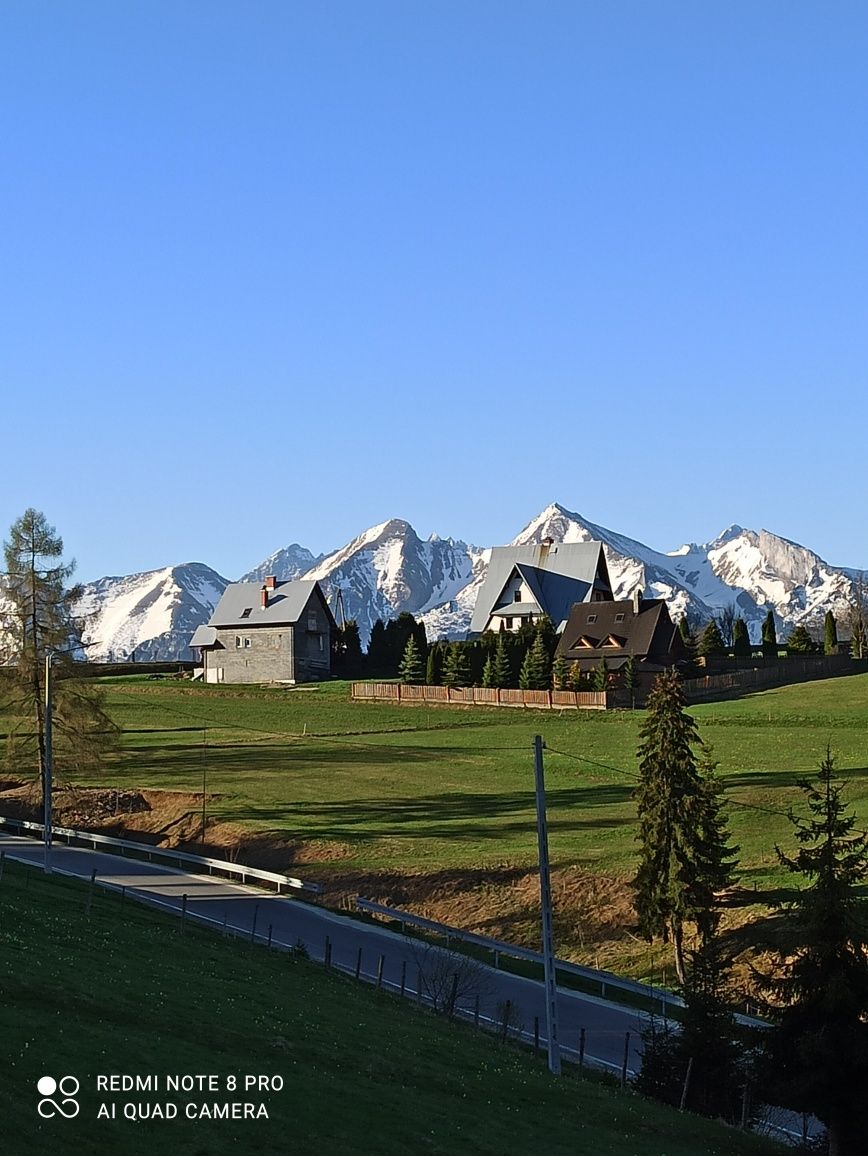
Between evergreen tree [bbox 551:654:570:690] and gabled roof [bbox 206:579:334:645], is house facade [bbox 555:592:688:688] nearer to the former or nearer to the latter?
evergreen tree [bbox 551:654:570:690]

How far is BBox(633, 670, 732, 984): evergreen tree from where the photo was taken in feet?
147

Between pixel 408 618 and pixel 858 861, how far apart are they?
111 metres

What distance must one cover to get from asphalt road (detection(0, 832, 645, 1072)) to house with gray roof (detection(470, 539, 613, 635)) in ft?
240

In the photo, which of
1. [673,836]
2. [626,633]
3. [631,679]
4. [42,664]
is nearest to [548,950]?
[673,836]

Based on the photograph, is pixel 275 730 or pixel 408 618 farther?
pixel 408 618

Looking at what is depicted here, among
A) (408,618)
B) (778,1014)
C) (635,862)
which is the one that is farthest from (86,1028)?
(408,618)

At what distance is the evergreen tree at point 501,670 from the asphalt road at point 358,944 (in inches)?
1885

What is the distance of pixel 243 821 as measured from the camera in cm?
6525

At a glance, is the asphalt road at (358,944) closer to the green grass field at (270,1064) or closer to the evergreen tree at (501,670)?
the green grass field at (270,1064)

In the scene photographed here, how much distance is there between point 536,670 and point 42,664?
46708 millimetres

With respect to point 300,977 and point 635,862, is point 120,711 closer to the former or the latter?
point 635,862

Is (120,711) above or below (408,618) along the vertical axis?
below

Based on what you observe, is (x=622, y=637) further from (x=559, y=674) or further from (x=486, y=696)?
(x=486, y=696)

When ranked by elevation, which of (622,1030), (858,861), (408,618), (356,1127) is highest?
(408,618)
